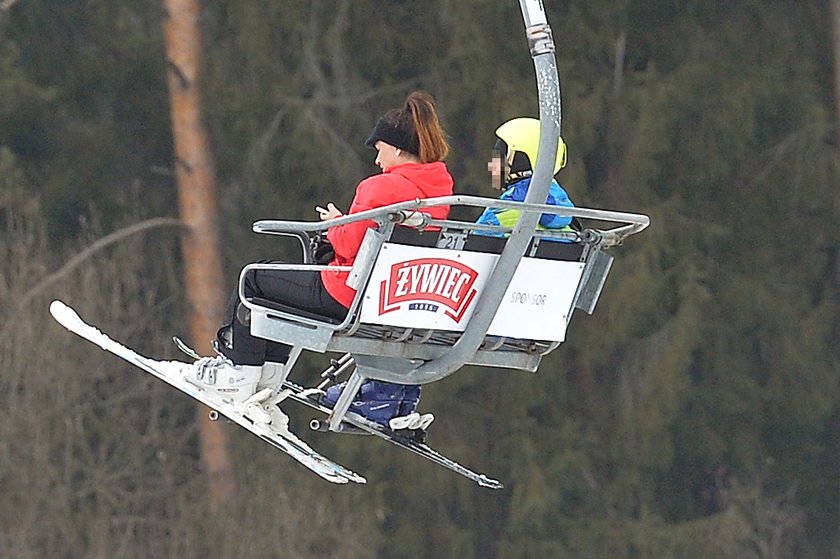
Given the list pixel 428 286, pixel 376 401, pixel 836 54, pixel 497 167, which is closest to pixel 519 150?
pixel 497 167

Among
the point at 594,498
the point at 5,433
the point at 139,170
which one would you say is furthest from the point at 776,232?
the point at 5,433

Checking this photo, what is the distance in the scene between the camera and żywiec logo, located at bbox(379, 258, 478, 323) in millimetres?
6867

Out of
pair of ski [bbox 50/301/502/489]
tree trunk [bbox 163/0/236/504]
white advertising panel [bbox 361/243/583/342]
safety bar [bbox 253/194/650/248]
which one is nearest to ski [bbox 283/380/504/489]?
pair of ski [bbox 50/301/502/489]

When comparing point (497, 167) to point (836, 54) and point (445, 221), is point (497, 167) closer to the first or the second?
point (445, 221)

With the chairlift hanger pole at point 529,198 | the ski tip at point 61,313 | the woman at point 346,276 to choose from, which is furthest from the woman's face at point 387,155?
the ski tip at point 61,313

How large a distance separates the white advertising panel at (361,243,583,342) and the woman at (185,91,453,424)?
16cm

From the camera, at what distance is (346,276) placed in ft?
23.0

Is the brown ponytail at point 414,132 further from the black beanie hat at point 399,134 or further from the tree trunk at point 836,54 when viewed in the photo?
the tree trunk at point 836,54

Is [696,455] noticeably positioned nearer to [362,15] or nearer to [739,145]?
[739,145]

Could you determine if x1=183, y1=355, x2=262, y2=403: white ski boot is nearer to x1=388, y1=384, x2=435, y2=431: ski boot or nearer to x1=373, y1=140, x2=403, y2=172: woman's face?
x1=388, y1=384, x2=435, y2=431: ski boot

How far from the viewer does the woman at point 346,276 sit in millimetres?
6844

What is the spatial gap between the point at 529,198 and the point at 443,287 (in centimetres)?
64

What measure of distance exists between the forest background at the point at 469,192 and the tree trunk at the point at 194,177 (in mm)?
229

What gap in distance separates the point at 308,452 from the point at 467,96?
12208mm
